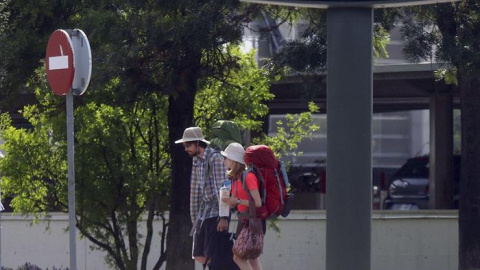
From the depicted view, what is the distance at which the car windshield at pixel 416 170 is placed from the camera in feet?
81.3

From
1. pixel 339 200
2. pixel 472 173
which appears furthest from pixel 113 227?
pixel 339 200

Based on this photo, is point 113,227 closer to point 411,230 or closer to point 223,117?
point 223,117

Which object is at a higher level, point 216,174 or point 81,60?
point 81,60

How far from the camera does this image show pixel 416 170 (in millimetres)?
25125

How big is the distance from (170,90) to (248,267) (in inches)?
94.4

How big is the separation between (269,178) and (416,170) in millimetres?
18242

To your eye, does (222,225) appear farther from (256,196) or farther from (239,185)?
(256,196)

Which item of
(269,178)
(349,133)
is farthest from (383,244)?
(349,133)

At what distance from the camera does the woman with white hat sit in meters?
7.40

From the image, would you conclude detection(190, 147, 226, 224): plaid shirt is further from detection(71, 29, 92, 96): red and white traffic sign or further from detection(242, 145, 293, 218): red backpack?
detection(71, 29, 92, 96): red and white traffic sign

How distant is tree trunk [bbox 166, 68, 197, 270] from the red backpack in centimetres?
271

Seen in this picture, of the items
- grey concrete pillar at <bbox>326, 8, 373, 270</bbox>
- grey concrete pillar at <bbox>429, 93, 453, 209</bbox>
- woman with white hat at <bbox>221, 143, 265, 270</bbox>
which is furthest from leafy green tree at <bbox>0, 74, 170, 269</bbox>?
grey concrete pillar at <bbox>429, 93, 453, 209</bbox>

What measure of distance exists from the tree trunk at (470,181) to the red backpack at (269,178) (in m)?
4.85

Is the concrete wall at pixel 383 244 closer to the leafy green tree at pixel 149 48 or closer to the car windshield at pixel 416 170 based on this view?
the leafy green tree at pixel 149 48
